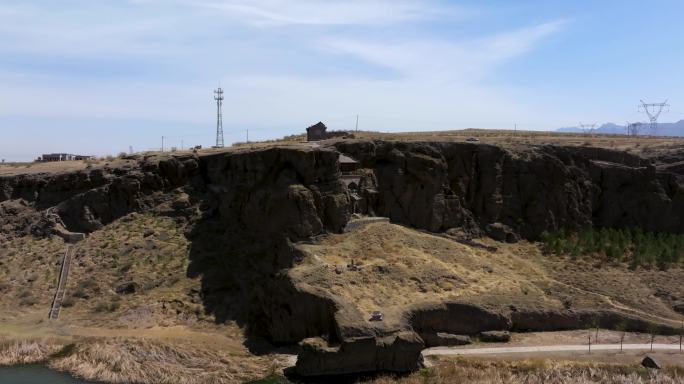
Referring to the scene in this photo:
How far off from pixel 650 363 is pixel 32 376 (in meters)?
34.1

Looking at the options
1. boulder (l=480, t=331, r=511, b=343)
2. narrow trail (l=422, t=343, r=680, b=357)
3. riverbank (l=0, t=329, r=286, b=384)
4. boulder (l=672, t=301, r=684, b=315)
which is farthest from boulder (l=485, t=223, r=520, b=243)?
riverbank (l=0, t=329, r=286, b=384)

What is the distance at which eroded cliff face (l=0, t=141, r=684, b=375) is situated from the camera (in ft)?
154

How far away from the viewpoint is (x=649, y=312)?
44688 mm

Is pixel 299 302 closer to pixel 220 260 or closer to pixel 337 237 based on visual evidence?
pixel 337 237

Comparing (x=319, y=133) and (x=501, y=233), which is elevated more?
(x=319, y=133)

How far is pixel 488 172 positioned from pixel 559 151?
7631 mm

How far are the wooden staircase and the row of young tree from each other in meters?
36.8

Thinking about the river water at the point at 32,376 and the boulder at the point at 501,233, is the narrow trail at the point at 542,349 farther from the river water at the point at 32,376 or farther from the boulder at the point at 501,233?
the river water at the point at 32,376

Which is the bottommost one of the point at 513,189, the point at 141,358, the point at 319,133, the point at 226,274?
the point at 141,358

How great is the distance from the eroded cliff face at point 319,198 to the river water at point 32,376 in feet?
35.0

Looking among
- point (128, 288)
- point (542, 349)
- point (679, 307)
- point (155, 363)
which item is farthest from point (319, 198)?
point (679, 307)

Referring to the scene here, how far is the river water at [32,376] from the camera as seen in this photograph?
36812mm

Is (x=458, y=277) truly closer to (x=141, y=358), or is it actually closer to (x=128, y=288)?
(x=141, y=358)

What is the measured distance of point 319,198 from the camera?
47719 millimetres
